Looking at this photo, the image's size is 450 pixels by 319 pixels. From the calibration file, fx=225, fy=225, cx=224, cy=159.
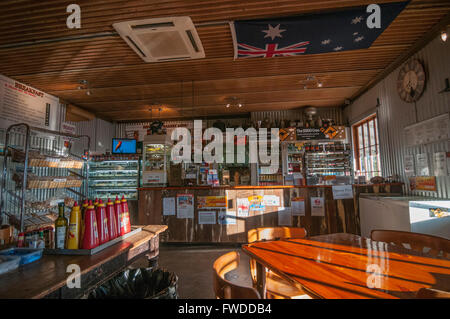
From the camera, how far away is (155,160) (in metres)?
6.30

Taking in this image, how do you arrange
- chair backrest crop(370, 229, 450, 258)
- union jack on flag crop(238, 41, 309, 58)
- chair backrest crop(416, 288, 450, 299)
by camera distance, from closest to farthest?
1. chair backrest crop(416, 288, 450, 299)
2. chair backrest crop(370, 229, 450, 258)
3. union jack on flag crop(238, 41, 309, 58)

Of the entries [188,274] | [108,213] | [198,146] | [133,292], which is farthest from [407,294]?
[198,146]

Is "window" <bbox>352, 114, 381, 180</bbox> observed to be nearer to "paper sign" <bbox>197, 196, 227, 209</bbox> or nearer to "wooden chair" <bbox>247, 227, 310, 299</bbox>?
"paper sign" <bbox>197, 196, 227, 209</bbox>

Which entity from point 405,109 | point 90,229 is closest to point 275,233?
point 90,229

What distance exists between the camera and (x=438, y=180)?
11.9 feet

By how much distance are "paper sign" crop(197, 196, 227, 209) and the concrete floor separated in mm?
828

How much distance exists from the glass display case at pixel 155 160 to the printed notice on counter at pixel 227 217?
201 cm

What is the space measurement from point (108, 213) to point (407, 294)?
1.80m

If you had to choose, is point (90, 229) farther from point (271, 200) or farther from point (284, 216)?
point (284, 216)

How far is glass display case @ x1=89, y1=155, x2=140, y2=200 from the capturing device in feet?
19.7

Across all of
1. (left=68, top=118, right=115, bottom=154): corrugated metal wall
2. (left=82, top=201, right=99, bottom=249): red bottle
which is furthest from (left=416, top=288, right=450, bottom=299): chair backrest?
(left=68, top=118, right=115, bottom=154): corrugated metal wall

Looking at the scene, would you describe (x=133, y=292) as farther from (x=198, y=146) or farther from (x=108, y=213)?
(x=198, y=146)

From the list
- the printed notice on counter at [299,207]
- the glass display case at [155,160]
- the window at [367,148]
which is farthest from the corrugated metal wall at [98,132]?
the window at [367,148]

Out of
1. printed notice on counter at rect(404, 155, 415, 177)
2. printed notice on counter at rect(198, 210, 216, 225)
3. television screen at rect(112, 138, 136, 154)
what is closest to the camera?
printed notice on counter at rect(404, 155, 415, 177)
